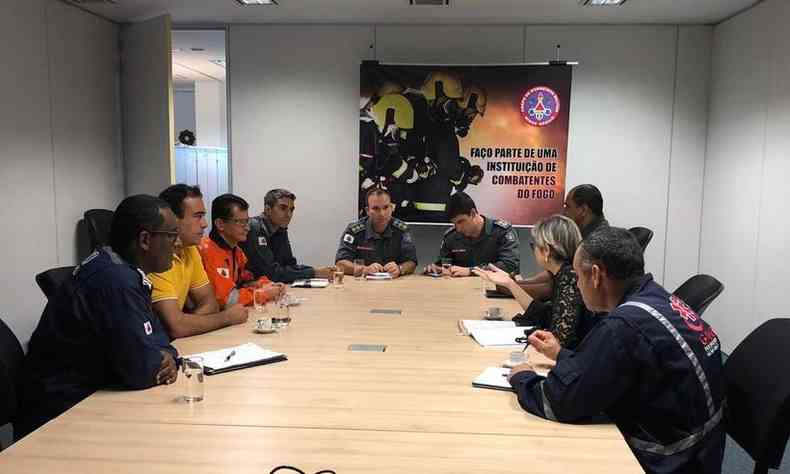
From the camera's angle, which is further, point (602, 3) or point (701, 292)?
point (602, 3)

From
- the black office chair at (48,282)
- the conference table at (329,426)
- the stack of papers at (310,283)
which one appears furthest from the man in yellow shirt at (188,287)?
the stack of papers at (310,283)

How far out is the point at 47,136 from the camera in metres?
4.84

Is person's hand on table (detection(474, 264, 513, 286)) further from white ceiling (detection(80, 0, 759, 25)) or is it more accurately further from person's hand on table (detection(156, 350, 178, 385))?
white ceiling (detection(80, 0, 759, 25))

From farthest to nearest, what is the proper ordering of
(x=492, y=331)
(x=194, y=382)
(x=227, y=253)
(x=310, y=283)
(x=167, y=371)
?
(x=310, y=283) < (x=227, y=253) < (x=492, y=331) < (x=167, y=371) < (x=194, y=382)

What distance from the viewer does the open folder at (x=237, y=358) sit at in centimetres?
230

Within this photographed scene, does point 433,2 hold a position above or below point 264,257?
above

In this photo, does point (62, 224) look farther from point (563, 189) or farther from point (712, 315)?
point (712, 315)

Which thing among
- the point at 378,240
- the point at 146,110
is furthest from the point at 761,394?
the point at 146,110

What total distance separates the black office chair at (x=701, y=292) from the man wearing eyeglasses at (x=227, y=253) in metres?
2.16

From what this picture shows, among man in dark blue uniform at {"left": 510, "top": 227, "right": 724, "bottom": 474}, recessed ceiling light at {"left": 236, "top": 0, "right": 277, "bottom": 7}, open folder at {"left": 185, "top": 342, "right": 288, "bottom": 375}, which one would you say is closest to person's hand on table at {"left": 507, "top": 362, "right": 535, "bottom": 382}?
man in dark blue uniform at {"left": 510, "top": 227, "right": 724, "bottom": 474}

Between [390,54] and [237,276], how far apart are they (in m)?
2.97

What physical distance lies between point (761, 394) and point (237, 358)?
6.15 ft

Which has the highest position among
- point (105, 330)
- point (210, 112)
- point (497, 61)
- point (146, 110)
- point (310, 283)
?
point (497, 61)

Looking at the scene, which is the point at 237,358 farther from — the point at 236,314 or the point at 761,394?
the point at 761,394
